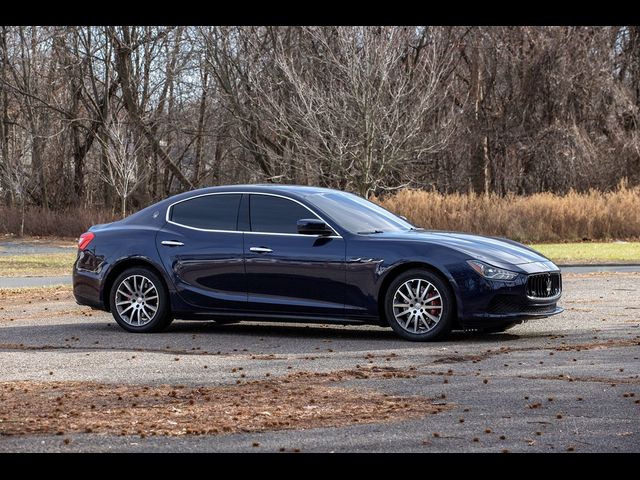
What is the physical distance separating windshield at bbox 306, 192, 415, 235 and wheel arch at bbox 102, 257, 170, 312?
1804mm

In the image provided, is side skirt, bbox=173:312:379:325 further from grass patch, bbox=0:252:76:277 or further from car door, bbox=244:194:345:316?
grass patch, bbox=0:252:76:277

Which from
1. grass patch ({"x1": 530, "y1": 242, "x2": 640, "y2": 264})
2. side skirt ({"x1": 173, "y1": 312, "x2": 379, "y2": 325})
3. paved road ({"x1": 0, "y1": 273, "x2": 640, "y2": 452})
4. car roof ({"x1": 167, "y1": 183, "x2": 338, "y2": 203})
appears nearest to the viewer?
paved road ({"x1": 0, "y1": 273, "x2": 640, "y2": 452})

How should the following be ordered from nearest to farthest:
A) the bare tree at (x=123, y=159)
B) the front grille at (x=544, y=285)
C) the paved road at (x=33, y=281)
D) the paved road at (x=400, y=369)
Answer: the paved road at (x=400, y=369), the front grille at (x=544, y=285), the paved road at (x=33, y=281), the bare tree at (x=123, y=159)

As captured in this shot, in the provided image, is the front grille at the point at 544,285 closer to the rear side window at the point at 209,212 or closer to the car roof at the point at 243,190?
the car roof at the point at 243,190

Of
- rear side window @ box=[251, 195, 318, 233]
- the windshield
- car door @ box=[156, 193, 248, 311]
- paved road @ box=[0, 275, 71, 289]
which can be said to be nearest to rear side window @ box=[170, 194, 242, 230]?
car door @ box=[156, 193, 248, 311]

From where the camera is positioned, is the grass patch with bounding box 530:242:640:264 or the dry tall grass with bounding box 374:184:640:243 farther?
the dry tall grass with bounding box 374:184:640:243

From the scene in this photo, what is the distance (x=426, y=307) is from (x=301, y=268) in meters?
1.37

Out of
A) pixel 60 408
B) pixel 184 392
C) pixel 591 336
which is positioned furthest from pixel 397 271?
pixel 60 408

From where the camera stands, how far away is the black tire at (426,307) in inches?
466

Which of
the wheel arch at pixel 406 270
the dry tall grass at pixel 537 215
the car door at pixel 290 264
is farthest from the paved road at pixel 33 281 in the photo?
the dry tall grass at pixel 537 215

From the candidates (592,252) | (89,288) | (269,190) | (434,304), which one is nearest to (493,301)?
(434,304)

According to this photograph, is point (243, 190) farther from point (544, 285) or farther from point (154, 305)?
point (544, 285)

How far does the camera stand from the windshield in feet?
41.5

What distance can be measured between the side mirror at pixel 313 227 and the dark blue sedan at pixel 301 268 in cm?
1
